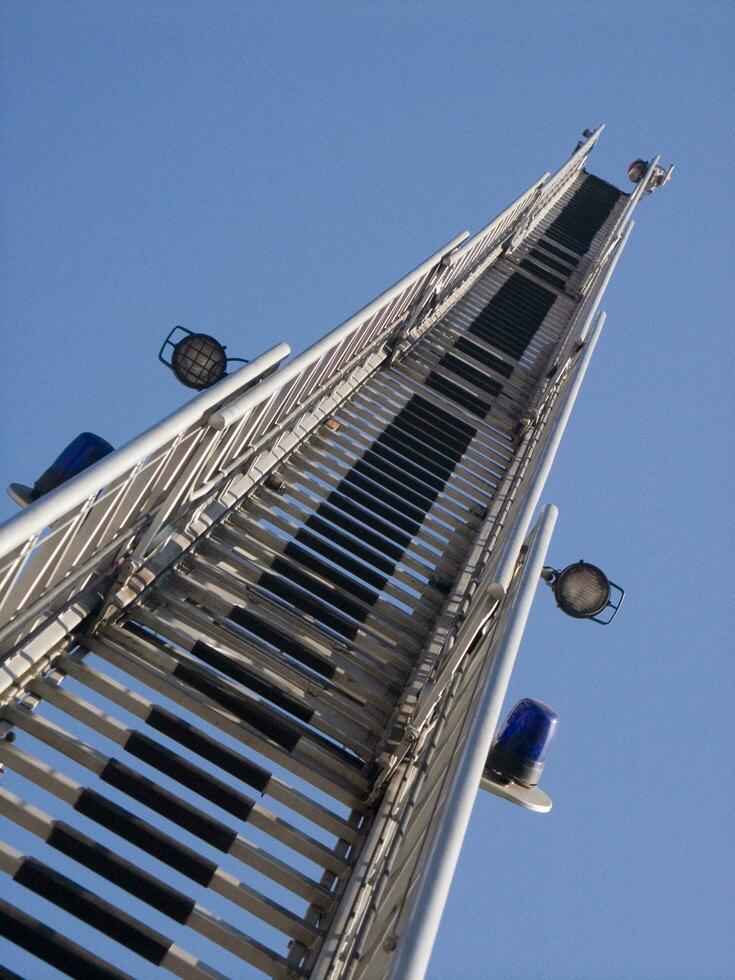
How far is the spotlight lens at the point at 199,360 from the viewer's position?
8.46m

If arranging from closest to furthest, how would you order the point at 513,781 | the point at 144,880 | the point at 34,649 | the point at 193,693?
the point at 144,880 → the point at 34,649 → the point at 193,693 → the point at 513,781

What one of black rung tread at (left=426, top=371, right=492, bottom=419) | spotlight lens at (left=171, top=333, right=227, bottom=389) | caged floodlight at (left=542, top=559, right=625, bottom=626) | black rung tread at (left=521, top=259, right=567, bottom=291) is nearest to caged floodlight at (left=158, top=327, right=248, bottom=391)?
spotlight lens at (left=171, top=333, right=227, bottom=389)

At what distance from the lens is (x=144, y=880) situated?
18.1ft

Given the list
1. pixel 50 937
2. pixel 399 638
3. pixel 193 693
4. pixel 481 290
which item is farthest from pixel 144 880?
pixel 481 290

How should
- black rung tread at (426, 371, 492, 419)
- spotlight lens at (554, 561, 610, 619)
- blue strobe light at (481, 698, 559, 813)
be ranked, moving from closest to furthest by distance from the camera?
blue strobe light at (481, 698, 559, 813), spotlight lens at (554, 561, 610, 619), black rung tread at (426, 371, 492, 419)

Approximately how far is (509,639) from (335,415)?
6365 mm

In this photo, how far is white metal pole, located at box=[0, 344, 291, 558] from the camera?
4371 mm

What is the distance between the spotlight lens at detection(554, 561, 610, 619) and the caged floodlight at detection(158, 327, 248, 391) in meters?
2.95

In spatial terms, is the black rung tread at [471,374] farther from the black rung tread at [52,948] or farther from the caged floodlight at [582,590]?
the black rung tread at [52,948]

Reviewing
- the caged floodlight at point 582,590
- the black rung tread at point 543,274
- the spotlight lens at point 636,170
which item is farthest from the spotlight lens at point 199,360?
the spotlight lens at point 636,170

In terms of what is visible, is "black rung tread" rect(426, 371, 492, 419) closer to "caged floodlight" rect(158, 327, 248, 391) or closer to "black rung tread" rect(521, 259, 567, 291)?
"caged floodlight" rect(158, 327, 248, 391)

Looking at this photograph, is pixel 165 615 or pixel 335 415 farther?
pixel 335 415

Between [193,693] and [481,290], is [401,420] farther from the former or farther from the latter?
[481,290]

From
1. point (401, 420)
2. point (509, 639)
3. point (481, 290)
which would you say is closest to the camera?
point (509, 639)
